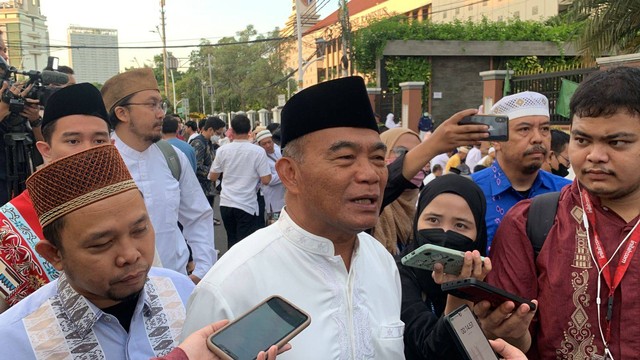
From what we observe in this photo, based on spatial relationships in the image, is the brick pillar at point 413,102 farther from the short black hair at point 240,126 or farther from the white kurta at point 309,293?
the white kurta at point 309,293

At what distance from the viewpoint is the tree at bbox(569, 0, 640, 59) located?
12055 millimetres

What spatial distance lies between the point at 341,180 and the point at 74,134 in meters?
1.84

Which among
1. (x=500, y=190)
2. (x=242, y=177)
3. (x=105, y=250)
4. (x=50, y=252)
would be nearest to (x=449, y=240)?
(x=500, y=190)

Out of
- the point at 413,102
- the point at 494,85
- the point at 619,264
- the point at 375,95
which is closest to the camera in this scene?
the point at 619,264

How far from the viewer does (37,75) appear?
375cm

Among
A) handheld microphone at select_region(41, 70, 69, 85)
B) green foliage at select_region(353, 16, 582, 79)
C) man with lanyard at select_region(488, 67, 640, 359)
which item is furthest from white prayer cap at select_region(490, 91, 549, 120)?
green foliage at select_region(353, 16, 582, 79)

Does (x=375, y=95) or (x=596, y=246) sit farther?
(x=375, y=95)

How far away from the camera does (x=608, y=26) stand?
12477mm

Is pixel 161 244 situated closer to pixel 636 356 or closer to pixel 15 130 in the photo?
pixel 15 130

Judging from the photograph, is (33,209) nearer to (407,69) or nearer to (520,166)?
(520,166)

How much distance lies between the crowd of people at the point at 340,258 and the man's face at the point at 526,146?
0.70 metres

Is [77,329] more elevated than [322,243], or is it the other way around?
[322,243]

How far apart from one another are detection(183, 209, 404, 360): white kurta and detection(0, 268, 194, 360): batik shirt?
0.74 feet

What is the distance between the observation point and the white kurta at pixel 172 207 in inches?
141
